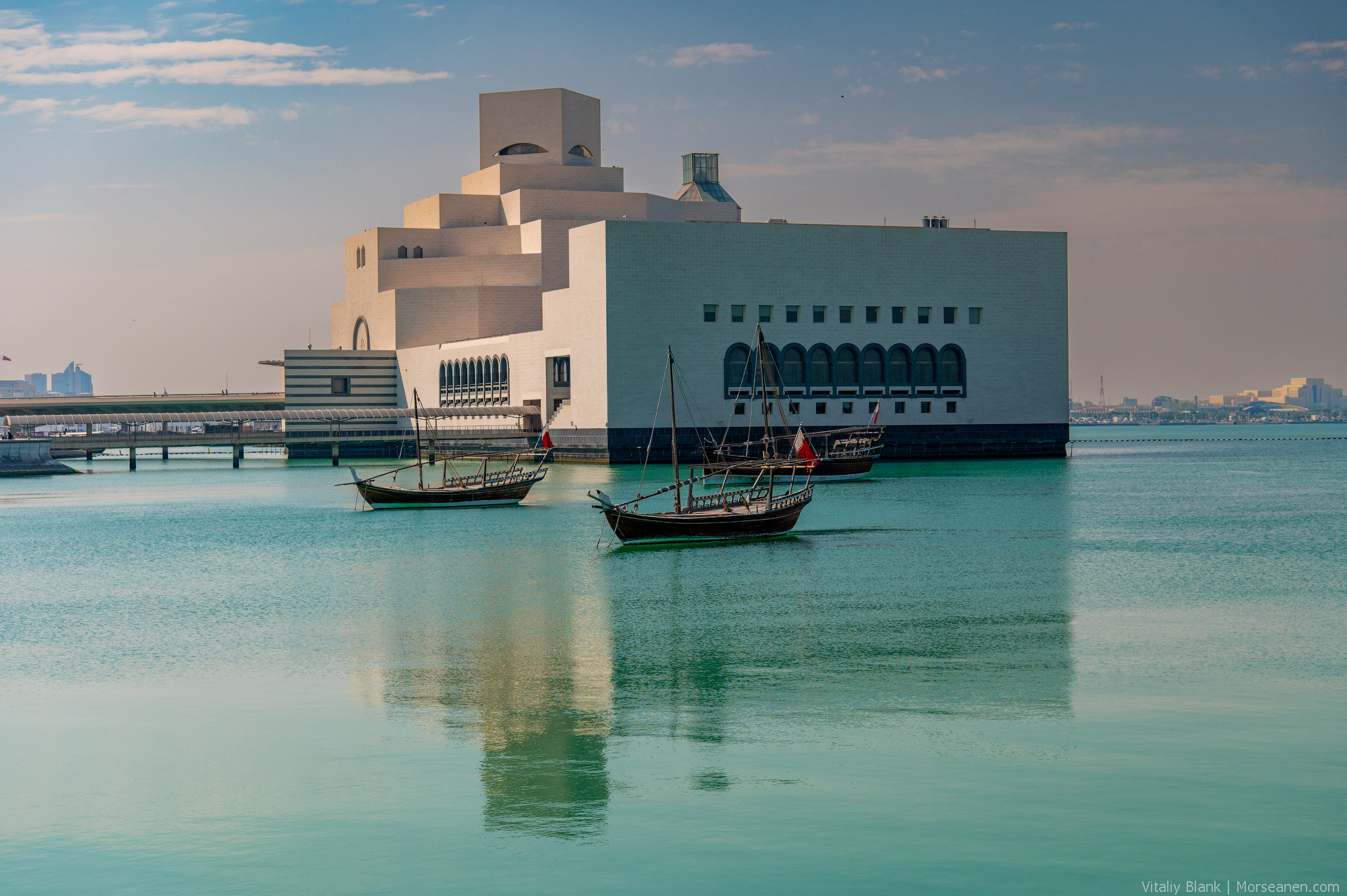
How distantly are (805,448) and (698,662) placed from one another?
4910 centimetres

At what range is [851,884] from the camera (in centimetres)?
1151

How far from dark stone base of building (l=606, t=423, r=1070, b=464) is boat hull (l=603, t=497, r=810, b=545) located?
46.3 metres

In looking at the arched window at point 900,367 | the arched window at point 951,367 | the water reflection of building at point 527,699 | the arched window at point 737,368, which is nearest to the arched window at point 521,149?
the arched window at point 737,368

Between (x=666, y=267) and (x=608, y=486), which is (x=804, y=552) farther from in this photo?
(x=666, y=267)

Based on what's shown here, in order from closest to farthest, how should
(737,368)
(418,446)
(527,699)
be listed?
(527,699), (418,446), (737,368)

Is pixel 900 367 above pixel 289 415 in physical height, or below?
above

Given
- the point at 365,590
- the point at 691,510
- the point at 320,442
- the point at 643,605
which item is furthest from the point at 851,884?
the point at 320,442

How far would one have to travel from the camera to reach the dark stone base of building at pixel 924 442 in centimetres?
9206

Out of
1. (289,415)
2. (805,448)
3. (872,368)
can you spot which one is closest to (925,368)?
(872,368)

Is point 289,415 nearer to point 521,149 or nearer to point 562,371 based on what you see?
point 562,371

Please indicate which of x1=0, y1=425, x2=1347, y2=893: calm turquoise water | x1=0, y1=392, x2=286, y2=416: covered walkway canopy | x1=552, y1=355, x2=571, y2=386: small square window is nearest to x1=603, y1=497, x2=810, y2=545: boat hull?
x1=0, y1=425, x2=1347, y2=893: calm turquoise water

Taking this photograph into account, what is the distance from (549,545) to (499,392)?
6955 centimetres

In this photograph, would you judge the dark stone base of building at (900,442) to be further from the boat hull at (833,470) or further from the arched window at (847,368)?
the boat hull at (833,470)

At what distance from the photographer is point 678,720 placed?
17.6 metres
